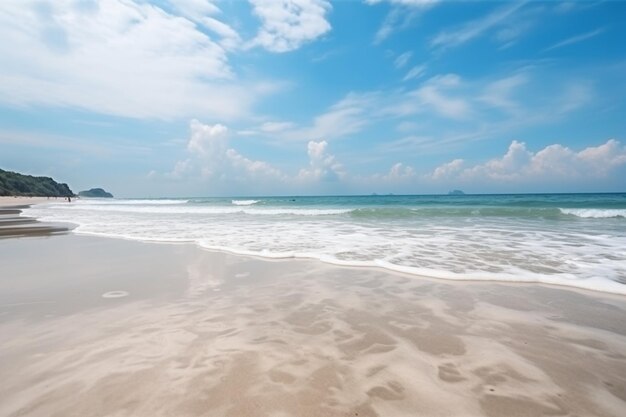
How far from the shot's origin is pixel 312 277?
584 cm

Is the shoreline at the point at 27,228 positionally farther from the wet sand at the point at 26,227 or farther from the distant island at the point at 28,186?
the distant island at the point at 28,186

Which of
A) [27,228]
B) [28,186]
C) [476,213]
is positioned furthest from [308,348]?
[28,186]

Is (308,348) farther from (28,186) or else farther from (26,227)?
(28,186)

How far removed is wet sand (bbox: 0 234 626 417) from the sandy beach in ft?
0.05

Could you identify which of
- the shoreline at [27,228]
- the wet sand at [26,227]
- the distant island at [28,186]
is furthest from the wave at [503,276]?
the distant island at [28,186]

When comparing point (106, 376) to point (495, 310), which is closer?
point (106, 376)

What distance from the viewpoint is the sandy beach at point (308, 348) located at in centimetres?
227

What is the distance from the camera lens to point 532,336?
10.9 feet

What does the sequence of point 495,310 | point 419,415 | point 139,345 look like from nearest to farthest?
point 419,415 → point 139,345 → point 495,310

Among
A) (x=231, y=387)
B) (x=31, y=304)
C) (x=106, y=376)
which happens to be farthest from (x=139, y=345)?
(x=31, y=304)

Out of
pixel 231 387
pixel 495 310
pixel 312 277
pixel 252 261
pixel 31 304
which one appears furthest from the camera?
pixel 252 261

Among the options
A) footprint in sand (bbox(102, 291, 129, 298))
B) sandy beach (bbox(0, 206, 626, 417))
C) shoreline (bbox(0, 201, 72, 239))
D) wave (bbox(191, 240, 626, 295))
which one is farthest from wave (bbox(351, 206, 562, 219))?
footprint in sand (bbox(102, 291, 129, 298))

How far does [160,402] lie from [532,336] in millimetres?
3726

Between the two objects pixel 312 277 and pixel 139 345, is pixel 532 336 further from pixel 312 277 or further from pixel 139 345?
pixel 139 345
